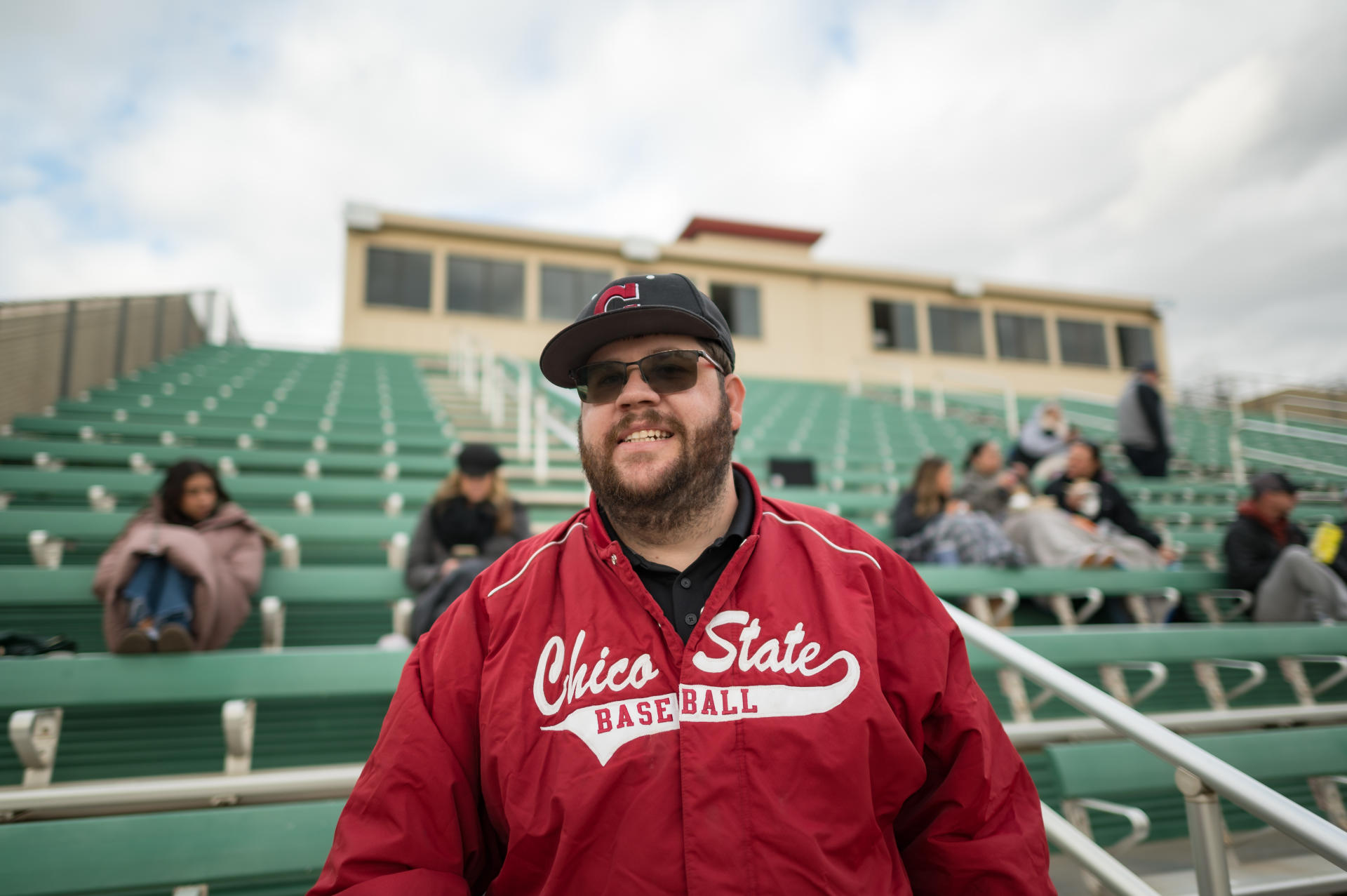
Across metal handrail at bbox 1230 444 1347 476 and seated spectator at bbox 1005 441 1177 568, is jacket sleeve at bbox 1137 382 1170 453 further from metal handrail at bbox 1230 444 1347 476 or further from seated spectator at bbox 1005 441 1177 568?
seated spectator at bbox 1005 441 1177 568

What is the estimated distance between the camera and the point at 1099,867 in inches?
57.0

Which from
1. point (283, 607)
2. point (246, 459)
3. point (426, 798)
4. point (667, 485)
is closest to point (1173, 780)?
point (667, 485)

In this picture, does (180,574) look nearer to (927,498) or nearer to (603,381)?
(603,381)

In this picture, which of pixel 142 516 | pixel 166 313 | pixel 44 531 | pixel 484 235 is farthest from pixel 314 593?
pixel 484 235

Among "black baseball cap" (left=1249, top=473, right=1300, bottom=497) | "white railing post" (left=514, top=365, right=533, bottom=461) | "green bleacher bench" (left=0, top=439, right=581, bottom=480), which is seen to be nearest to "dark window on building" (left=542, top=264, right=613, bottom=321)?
"white railing post" (left=514, top=365, right=533, bottom=461)

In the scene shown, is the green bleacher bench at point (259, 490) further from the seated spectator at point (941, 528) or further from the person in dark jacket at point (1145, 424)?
the person in dark jacket at point (1145, 424)

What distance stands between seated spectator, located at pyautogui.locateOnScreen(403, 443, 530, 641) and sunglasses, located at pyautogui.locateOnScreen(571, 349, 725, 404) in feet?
4.68

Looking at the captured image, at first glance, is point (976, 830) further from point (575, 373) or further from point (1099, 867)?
point (575, 373)

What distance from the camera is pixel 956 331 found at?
1505 centimetres

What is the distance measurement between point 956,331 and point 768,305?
4454mm

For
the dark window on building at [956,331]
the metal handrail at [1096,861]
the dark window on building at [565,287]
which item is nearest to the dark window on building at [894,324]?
the dark window on building at [956,331]

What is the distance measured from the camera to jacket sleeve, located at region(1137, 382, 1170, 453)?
5711 mm

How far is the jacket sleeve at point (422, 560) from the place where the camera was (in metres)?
2.62

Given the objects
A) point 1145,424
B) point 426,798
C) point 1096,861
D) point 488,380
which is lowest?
point 1096,861
